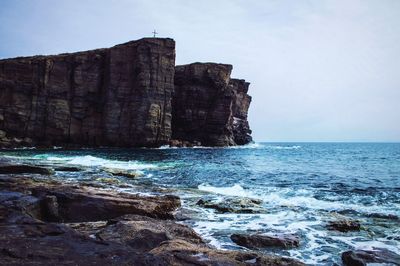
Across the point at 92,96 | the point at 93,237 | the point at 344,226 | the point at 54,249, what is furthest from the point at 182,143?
the point at 54,249

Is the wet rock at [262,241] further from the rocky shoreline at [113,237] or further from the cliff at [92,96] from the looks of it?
the cliff at [92,96]

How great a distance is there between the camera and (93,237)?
740 centimetres

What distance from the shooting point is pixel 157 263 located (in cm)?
552

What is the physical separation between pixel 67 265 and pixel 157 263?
1389 mm

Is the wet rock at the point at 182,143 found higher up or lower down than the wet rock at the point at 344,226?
higher up

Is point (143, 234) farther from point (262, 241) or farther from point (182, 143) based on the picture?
point (182, 143)

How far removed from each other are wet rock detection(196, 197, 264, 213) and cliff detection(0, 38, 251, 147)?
5668 cm

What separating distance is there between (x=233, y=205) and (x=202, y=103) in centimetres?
7067

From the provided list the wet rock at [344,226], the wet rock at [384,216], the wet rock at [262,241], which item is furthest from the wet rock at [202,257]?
the wet rock at [384,216]

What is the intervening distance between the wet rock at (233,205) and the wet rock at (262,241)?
14.8 ft

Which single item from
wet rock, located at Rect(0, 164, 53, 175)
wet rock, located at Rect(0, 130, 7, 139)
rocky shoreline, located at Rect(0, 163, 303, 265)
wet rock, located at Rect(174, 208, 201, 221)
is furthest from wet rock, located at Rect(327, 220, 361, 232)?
wet rock, located at Rect(0, 130, 7, 139)

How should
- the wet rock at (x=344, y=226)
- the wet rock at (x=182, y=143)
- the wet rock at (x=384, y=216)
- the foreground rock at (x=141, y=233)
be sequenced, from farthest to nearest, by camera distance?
1. the wet rock at (x=182, y=143)
2. the wet rock at (x=384, y=216)
3. the wet rock at (x=344, y=226)
4. the foreground rock at (x=141, y=233)

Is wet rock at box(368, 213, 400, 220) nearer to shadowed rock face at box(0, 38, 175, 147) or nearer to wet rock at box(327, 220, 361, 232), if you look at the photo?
wet rock at box(327, 220, 361, 232)

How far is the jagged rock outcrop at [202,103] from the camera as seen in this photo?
278 ft
